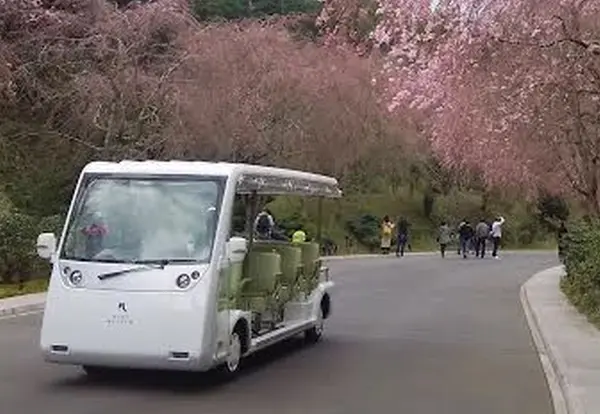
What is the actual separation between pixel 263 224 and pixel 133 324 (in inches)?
185

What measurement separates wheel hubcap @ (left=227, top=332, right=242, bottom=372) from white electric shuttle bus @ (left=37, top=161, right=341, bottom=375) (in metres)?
0.01

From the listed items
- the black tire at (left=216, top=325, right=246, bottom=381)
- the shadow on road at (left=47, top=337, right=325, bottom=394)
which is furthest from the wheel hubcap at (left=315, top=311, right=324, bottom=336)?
the black tire at (left=216, top=325, right=246, bottom=381)

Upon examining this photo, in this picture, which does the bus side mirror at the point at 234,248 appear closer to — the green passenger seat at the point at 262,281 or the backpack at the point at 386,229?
the green passenger seat at the point at 262,281

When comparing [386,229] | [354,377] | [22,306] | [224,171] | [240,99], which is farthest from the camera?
[386,229]

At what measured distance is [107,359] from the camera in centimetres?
1108

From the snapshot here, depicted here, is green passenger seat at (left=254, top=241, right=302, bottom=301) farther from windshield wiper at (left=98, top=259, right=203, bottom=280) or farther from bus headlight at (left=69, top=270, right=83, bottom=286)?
bus headlight at (left=69, top=270, right=83, bottom=286)

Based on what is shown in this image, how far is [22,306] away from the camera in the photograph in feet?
66.0

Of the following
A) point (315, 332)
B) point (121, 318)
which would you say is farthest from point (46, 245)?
point (315, 332)

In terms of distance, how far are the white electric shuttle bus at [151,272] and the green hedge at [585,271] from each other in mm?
8290

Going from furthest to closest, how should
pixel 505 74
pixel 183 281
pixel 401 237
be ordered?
pixel 401 237 < pixel 505 74 < pixel 183 281

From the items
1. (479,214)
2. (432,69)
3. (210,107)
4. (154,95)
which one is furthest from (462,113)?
(479,214)

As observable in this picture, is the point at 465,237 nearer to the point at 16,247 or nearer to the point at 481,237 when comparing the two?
the point at 481,237

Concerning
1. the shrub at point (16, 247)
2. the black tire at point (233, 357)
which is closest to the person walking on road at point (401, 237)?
the shrub at point (16, 247)

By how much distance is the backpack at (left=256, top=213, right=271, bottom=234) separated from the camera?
14917 millimetres
